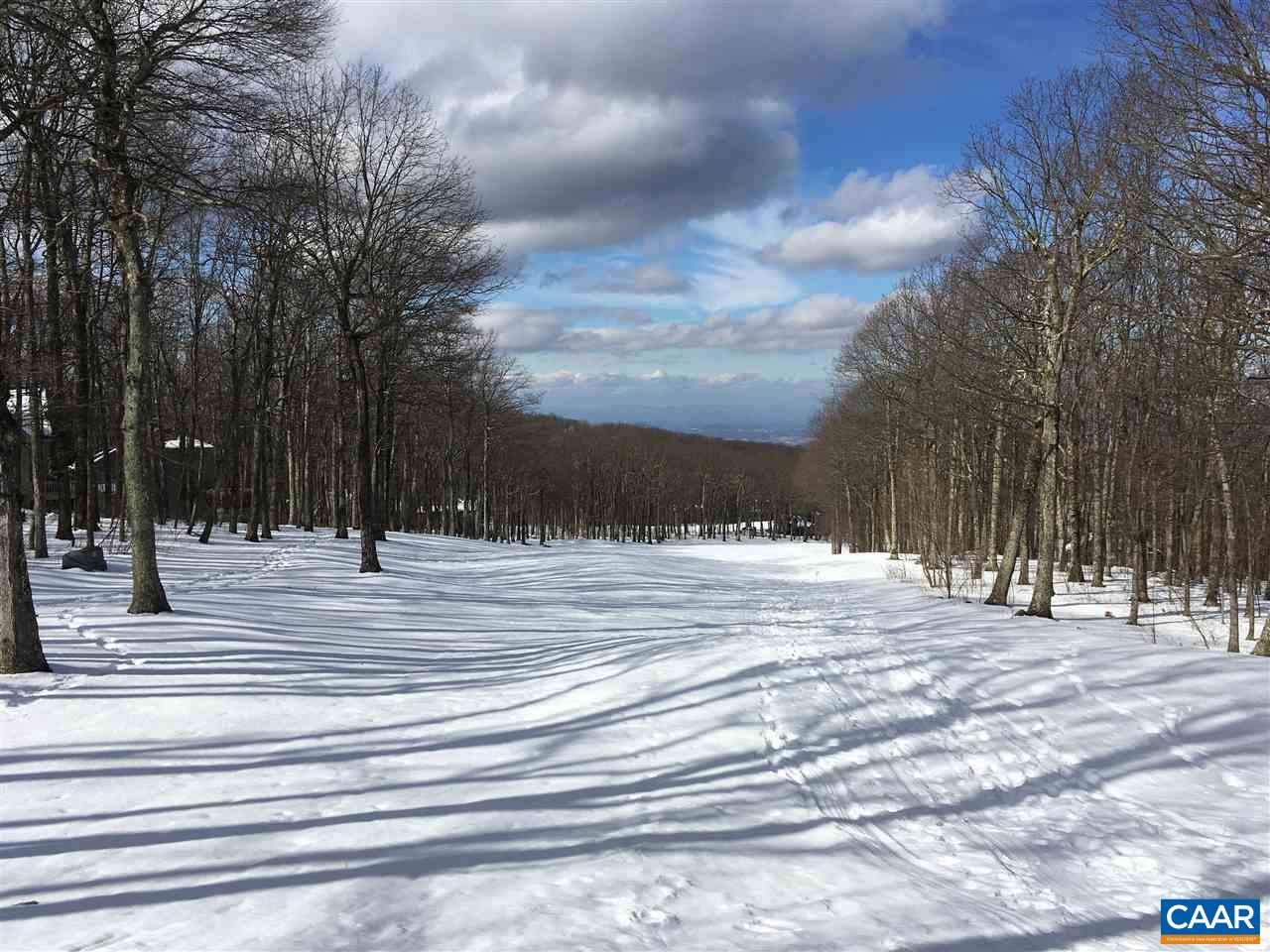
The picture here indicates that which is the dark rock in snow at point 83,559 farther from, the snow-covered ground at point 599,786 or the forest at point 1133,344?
the forest at point 1133,344

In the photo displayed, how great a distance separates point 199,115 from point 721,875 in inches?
401

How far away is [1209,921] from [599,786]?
13.5 ft

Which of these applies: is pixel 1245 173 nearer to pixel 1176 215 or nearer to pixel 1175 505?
pixel 1176 215

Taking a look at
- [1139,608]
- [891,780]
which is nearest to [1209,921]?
[891,780]

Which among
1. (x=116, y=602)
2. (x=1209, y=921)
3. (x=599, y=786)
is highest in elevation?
(x=116, y=602)

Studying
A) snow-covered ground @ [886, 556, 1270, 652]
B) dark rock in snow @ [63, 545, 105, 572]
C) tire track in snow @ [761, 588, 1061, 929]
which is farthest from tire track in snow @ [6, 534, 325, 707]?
snow-covered ground @ [886, 556, 1270, 652]

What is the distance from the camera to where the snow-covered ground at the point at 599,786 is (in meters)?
4.58

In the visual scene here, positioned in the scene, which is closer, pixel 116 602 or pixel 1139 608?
pixel 116 602

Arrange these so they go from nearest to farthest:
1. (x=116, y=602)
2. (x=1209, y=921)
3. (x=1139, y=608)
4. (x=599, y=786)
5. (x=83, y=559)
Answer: (x=1209, y=921) → (x=599, y=786) → (x=116, y=602) → (x=83, y=559) → (x=1139, y=608)

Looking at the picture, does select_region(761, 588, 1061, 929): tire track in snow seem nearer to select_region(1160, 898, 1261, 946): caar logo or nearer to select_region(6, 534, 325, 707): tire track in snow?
select_region(1160, 898, 1261, 946): caar logo

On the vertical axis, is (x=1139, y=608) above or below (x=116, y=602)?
below

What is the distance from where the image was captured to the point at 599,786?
645cm

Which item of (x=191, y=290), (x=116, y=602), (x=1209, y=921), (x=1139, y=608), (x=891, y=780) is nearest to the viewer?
(x=1209, y=921)

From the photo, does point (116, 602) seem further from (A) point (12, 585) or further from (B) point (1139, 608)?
(B) point (1139, 608)
